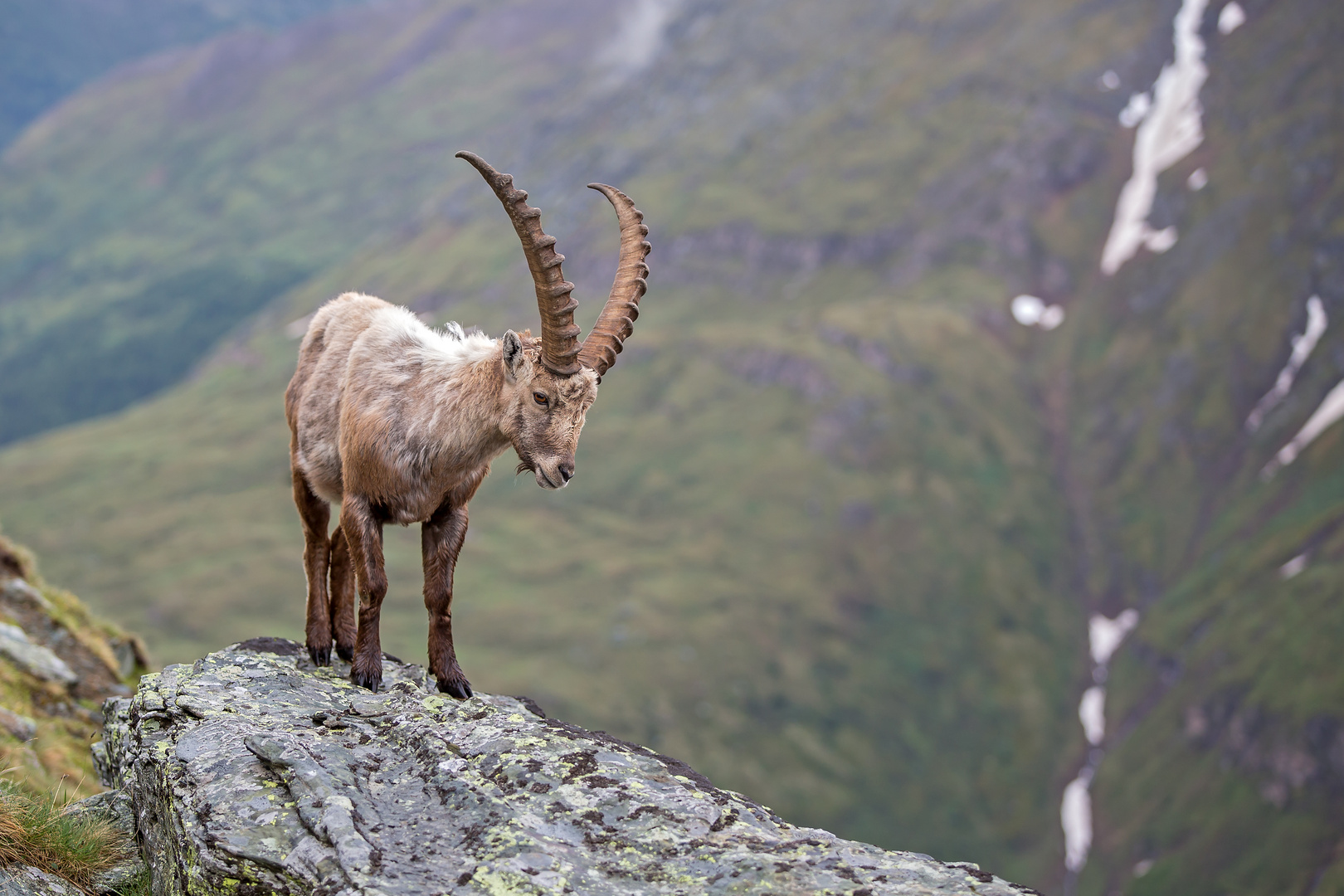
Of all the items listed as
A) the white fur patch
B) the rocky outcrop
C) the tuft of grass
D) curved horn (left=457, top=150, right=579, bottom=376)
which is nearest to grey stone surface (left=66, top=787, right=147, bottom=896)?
the tuft of grass

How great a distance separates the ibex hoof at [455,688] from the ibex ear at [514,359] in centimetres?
411

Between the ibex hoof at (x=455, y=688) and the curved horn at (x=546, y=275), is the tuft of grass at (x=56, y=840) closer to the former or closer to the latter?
the ibex hoof at (x=455, y=688)

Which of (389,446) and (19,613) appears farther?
(19,613)

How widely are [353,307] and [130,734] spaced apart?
23.9ft

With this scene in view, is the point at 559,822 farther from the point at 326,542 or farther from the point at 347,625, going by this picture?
the point at 326,542

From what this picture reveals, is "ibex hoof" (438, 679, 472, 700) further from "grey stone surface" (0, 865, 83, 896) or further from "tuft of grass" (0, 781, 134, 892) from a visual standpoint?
"grey stone surface" (0, 865, 83, 896)

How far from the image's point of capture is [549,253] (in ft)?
47.6

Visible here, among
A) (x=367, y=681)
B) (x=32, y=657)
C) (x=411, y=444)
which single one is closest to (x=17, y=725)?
(x=32, y=657)

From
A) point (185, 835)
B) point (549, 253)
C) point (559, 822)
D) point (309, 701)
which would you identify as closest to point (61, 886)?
point (185, 835)

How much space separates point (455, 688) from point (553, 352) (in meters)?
4.75

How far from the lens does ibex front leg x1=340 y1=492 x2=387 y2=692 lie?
15.3 m

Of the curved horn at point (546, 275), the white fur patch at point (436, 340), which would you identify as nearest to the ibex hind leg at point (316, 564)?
the white fur patch at point (436, 340)

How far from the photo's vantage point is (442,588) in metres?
15.8

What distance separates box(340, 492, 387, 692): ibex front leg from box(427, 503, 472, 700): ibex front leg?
64 centimetres
